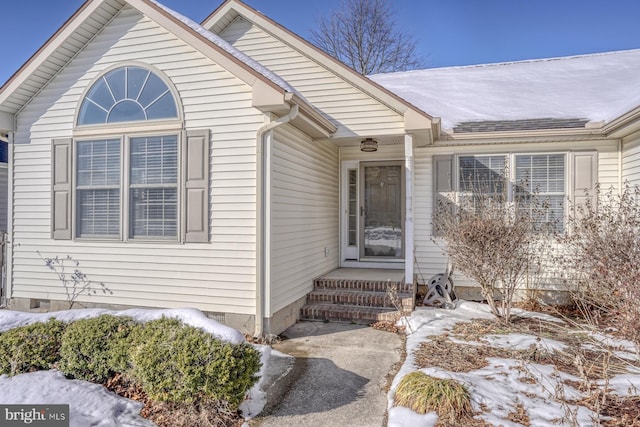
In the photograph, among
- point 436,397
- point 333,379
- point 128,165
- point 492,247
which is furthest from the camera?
point 128,165

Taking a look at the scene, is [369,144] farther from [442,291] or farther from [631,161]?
[631,161]

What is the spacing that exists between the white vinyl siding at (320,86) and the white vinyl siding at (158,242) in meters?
2.28

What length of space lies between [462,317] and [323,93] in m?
4.62

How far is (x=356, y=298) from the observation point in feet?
21.4

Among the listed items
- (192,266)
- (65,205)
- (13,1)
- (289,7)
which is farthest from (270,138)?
(289,7)


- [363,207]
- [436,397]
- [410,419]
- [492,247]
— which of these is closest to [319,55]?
[363,207]

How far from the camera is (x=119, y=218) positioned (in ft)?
19.6

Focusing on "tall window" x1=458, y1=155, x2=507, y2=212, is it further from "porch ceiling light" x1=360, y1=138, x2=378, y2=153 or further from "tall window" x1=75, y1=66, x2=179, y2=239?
"tall window" x1=75, y1=66, x2=179, y2=239

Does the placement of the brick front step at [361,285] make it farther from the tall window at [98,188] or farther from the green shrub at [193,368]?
the green shrub at [193,368]

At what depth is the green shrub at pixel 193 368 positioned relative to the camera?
10.6ft

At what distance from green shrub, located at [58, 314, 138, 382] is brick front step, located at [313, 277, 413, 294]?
12.0 feet

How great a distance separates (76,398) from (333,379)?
239 centimetres

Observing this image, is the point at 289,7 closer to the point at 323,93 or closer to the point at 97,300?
the point at 323,93

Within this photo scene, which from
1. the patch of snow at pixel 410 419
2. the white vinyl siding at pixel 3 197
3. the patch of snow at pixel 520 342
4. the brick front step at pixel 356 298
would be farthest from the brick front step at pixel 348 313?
the white vinyl siding at pixel 3 197
